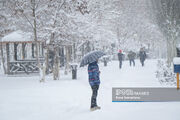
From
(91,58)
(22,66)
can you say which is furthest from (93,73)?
(22,66)

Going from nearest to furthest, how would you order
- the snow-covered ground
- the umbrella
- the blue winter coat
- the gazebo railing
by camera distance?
the snow-covered ground → the umbrella → the blue winter coat → the gazebo railing

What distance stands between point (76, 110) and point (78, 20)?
9.41 meters

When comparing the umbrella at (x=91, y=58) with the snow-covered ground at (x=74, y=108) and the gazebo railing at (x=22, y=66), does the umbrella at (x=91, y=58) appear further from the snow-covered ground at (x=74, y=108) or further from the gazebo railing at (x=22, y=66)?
the gazebo railing at (x=22, y=66)

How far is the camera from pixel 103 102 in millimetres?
8875

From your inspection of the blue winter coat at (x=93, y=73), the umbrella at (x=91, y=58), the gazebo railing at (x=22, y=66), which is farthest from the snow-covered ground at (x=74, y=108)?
the gazebo railing at (x=22, y=66)

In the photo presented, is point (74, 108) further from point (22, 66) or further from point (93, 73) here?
point (22, 66)

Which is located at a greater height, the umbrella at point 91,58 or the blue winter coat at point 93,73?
the umbrella at point 91,58

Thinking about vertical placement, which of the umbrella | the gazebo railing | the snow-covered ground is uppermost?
the umbrella

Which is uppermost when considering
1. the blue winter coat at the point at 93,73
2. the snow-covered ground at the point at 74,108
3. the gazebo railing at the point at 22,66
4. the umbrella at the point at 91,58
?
the umbrella at the point at 91,58

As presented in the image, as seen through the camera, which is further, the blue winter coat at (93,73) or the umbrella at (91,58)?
the blue winter coat at (93,73)

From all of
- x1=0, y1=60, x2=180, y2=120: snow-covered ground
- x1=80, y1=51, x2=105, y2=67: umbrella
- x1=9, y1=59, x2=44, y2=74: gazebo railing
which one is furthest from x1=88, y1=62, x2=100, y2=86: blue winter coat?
x1=9, y1=59, x2=44, y2=74: gazebo railing

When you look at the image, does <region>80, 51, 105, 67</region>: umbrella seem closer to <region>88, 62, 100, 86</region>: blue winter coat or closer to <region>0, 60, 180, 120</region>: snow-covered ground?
<region>88, 62, 100, 86</region>: blue winter coat

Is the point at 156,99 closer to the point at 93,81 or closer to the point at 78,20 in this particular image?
the point at 93,81

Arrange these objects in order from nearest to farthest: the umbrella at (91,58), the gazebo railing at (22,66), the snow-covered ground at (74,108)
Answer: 1. the snow-covered ground at (74,108)
2. the umbrella at (91,58)
3. the gazebo railing at (22,66)
